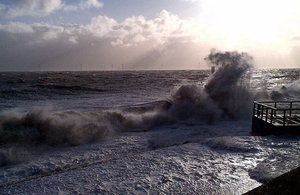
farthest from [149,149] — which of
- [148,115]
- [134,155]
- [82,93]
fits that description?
[82,93]

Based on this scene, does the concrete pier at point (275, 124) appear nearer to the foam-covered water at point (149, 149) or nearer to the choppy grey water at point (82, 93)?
the foam-covered water at point (149, 149)

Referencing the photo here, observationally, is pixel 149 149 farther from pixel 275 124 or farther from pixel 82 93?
pixel 82 93

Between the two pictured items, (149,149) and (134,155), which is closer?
(134,155)

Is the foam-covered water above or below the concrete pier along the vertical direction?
below

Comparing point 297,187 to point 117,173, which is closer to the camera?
point 297,187

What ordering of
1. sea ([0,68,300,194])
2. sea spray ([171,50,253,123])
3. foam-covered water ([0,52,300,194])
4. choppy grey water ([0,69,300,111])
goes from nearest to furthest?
sea ([0,68,300,194]) → foam-covered water ([0,52,300,194]) → sea spray ([171,50,253,123]) → choppy grey water ([0,69,300,111])

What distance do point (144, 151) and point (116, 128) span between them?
5.07 m

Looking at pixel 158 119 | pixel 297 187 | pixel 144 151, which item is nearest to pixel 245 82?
pixel 158 119

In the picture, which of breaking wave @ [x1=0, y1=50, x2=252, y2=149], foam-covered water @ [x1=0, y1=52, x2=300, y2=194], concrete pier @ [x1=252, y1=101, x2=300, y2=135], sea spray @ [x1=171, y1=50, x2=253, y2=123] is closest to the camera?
foam-covered water @ [x1=0, y1=52, x2=300, y2=194]

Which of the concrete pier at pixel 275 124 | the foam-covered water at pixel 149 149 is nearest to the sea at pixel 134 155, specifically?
the foam-covered water at pixel 149 149

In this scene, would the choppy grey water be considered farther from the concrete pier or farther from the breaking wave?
the concrete pier

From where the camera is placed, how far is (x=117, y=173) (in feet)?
22.3

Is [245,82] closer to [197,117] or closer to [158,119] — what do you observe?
[197,117]

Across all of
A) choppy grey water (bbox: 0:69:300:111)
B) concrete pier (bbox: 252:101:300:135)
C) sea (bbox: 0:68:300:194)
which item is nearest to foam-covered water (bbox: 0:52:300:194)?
sea (bbox: 0:68:300:194)
